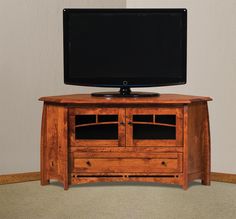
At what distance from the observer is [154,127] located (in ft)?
11.7

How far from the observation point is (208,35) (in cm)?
391

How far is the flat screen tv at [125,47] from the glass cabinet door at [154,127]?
0.22 m

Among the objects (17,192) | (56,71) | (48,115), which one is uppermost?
(56,71)

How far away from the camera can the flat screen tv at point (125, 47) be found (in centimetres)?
370

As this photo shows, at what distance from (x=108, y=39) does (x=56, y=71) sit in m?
0.50

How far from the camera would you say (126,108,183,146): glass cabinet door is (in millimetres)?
3557

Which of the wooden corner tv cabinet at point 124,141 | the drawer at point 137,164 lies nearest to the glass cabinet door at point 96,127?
the wooden corner tv cabinet at point 124,141

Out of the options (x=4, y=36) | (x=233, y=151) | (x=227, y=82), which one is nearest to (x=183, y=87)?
(x=227, y=82)

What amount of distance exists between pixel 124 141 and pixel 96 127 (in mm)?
212

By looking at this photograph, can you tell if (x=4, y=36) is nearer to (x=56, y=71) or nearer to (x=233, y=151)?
(x=56, y=71)

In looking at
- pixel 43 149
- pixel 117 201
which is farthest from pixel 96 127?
pixel 117 201

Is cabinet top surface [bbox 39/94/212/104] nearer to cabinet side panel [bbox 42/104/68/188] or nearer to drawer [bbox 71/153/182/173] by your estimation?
cabinet side panel [bbox 42/104/68/188]

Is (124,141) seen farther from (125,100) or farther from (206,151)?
(206,151)

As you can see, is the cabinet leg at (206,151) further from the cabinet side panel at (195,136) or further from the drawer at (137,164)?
the drawer at (137,164)
